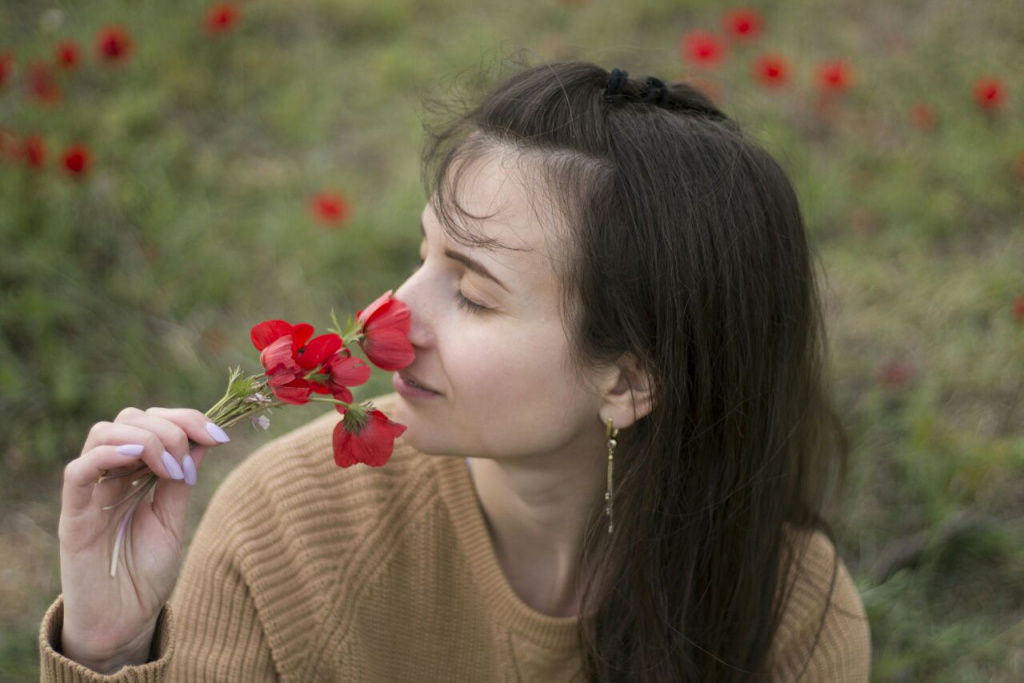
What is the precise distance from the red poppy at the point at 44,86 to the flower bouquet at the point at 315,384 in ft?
6.66

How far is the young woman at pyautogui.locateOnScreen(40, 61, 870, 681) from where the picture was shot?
145 centimetres

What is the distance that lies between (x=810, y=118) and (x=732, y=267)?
8.52ft

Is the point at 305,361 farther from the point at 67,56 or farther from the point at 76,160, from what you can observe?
the point at 67,56

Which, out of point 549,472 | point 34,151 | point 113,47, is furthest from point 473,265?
point 113,47

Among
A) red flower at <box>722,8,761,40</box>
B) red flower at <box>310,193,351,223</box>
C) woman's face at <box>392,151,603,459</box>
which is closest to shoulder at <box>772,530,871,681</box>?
woman's face at <box>392,151,603,459</box>

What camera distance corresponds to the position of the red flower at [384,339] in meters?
1.34

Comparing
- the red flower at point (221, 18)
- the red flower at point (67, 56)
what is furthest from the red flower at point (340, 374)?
the red flower at point (221, 18)

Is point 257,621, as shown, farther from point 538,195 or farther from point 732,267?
point 732,267

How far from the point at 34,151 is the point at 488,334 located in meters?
1.88

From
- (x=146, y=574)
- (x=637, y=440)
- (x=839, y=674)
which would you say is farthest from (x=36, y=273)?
(x=839, y=674)

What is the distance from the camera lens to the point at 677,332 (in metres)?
1.51

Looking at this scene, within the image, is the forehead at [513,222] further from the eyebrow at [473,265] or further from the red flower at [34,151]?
the red flower at [34,151]

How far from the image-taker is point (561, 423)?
155 cm

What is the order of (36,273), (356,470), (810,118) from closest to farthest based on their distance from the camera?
Answer: (356,470)
(36,273)
(810,118)
